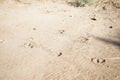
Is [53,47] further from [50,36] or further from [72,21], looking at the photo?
[72,21]

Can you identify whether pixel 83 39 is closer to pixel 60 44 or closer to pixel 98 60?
pixel 60 44

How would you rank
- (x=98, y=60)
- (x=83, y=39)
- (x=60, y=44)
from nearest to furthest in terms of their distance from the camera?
1. (x=98, y=60)
2. (x=60, y=44)
3. (x=83, y=39)

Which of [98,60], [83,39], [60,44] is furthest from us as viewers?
[83,39]

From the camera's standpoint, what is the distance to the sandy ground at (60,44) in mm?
3691

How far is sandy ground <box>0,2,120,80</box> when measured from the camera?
369 cm

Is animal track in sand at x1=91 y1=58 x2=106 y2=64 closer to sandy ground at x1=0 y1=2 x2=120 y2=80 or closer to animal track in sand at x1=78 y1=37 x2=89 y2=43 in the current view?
sandy ground at x1=0 y1=2 x2=120 y2=80

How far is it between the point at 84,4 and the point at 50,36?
2.12 m

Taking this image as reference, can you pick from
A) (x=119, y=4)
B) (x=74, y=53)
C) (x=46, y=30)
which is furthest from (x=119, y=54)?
(x=119, y=4)

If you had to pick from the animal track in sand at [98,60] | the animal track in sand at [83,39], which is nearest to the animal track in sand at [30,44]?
the animal track in sand at [83,39]

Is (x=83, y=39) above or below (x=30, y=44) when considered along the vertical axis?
above

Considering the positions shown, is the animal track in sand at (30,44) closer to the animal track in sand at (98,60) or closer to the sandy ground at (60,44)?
the sandy ground at (60,44)

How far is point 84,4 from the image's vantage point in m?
6.45

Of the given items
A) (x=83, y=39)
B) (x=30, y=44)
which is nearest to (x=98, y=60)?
(x=83, y=39)

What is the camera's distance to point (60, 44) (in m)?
4.53
